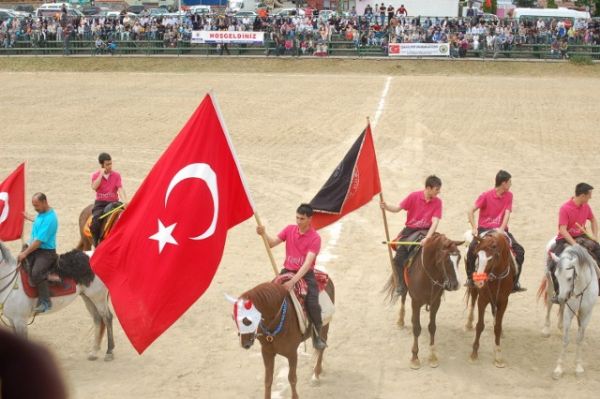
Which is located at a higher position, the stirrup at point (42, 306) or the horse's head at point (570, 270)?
the horse's head at point (570, 270)

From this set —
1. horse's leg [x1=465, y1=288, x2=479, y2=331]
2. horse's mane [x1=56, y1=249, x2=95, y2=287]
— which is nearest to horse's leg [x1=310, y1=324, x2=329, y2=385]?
horse's leg [x1=465, y1=288, x2=479, y2=331]

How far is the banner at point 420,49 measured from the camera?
1767 inches

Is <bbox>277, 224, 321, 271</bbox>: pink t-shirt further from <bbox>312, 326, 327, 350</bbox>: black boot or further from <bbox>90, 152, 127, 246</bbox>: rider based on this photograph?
<bbox>90, 152, 127, 246</bbox>: rider

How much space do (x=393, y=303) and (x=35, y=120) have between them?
20.9 metres

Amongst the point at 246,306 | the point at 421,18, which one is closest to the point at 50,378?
the point at 246,306

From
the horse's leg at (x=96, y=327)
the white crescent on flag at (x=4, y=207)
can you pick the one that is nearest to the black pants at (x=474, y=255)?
the horse's leg at (x=96, y=327)

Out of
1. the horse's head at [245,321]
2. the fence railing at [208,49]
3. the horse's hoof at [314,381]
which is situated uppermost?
the fence railing at [208,49]

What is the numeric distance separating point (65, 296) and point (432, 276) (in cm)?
473

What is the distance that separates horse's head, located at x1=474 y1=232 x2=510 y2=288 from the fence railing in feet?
120

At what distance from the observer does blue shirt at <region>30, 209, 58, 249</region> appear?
10203 millimetres

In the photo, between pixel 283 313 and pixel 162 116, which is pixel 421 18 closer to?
pixel 162 116

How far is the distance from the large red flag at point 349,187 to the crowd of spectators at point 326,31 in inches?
1392

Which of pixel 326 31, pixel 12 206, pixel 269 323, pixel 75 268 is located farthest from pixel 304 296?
pixel 326 31

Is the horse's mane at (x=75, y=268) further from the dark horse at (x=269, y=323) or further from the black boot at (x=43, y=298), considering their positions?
the dark horse at (x=269, y=323)
